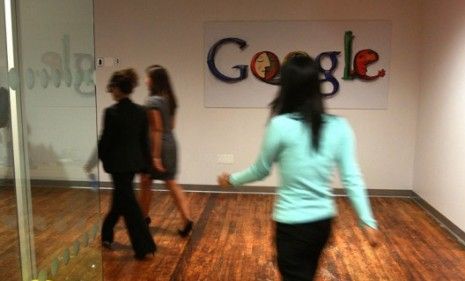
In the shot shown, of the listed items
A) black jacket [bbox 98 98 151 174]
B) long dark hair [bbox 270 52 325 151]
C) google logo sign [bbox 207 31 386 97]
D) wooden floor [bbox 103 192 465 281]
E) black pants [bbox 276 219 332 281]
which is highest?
google logo sign [bbox 207 31 386 97]

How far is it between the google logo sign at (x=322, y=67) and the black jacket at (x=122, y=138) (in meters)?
2.06

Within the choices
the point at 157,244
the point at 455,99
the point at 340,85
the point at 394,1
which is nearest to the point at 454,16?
the point at 455,99

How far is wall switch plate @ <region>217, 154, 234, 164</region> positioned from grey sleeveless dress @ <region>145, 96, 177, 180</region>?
169 centimetres

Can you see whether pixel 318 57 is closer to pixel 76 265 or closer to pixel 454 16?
pixel 454 16

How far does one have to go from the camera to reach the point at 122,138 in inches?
124

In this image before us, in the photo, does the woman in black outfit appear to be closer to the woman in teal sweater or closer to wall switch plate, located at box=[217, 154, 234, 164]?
the woman in teal sweater

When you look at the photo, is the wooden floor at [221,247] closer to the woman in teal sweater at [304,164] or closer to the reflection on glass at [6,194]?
the reflection on glass at [6,194]

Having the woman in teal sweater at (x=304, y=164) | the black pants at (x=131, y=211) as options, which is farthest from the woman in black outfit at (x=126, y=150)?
A: the woman in teal sweater at (x=304, y=164)

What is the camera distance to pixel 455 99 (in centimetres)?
398

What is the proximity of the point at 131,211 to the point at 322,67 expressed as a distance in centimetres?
277

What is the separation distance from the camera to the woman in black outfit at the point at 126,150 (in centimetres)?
313

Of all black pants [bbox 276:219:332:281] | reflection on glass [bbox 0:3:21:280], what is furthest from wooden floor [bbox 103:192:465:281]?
black pants [bbox 276:219:332:281]

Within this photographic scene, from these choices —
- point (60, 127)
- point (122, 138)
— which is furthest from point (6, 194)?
point (122, 138)

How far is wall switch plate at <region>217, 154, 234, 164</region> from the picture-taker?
535 cm
